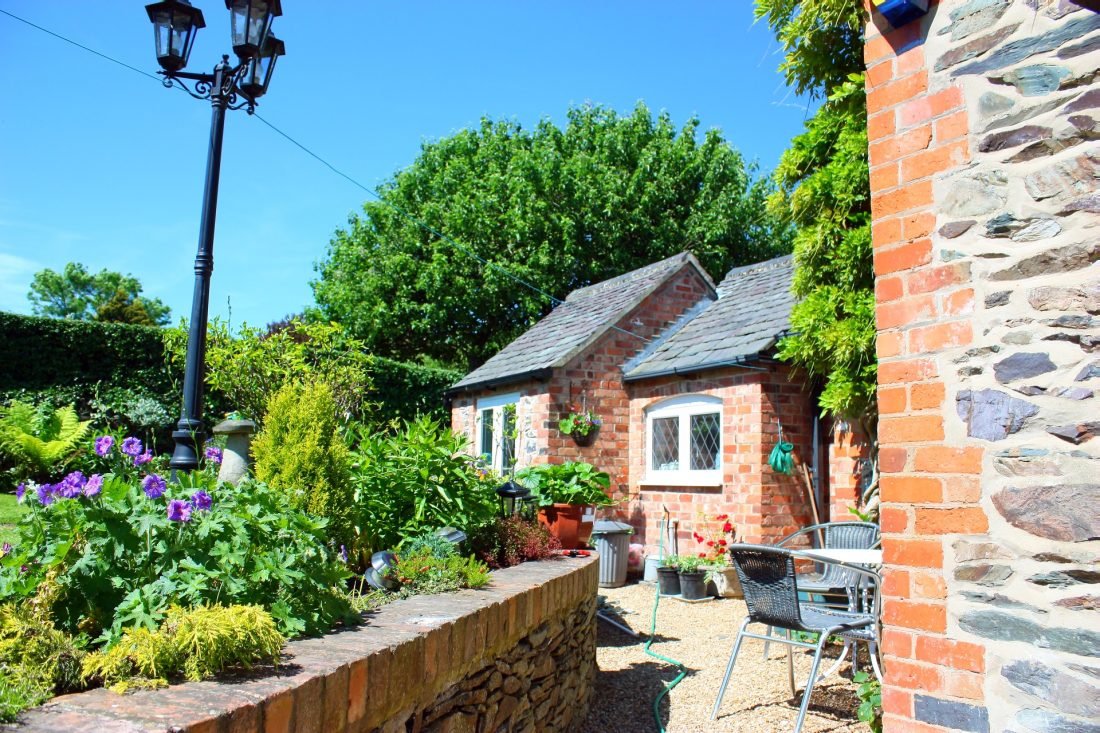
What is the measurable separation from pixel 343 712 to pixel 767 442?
814 centimetres

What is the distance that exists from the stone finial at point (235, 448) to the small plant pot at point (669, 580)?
6.23m

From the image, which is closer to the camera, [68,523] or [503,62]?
[68,523]

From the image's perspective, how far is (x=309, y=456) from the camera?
3.78 metres

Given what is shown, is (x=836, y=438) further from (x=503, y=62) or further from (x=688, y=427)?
(x=503, y=62)

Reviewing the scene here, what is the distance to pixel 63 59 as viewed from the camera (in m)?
9.57

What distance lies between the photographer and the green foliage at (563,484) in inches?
276

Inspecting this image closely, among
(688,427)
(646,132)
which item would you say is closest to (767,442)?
(688,427)

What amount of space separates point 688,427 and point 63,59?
9364 mm

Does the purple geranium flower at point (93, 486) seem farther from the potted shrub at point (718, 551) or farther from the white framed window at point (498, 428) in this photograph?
the white framed window at point (498, 428)

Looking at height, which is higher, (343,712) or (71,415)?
(71,415)

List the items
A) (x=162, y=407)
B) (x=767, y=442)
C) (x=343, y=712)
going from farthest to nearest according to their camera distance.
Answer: (x=162, y=407) < (x=767, y=442) < (x=343, y=712)

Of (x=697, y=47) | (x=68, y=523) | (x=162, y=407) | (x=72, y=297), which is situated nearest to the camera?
(x=68, y=523)

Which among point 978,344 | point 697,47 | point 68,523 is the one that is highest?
point 697,47

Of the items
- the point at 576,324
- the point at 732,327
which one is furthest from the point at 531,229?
the point at 732,327
